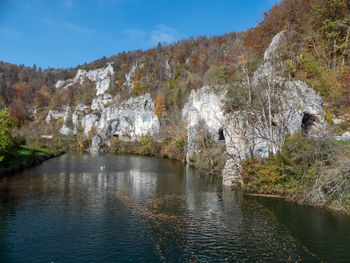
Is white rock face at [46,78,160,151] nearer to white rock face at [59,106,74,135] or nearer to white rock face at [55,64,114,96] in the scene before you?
white rock face at [59,106,74,135]

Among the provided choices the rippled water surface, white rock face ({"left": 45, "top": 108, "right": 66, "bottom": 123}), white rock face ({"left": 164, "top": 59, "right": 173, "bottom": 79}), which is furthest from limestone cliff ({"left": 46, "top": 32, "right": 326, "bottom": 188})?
white rock face ({"left": 45, "top": 108, "right": 66, "bottom": 123})

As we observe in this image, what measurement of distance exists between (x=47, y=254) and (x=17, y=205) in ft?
32.8

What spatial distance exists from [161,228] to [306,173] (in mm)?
13656

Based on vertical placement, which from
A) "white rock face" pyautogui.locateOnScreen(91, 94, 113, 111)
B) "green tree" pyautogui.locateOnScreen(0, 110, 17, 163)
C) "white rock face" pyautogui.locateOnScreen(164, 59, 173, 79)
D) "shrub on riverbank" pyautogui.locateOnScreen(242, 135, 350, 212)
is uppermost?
"white rock face" pyautogui.locateOnScreen(164, 59, 173, 79)

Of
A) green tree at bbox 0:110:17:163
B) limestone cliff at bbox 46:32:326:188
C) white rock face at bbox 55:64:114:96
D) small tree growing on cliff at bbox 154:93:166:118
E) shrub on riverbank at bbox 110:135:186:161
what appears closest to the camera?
limestone cliff at bbox 46:32:326:188

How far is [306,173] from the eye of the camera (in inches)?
882

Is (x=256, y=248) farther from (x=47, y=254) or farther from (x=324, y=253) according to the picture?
(x=47, y=254)

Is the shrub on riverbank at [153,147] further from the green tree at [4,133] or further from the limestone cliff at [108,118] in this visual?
the green tree at [4,133]

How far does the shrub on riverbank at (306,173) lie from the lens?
1923 centimetres

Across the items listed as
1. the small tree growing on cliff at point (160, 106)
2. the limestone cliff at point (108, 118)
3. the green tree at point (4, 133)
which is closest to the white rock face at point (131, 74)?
the limestone cliff at point (108, 118)

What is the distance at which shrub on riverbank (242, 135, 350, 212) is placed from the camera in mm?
19234

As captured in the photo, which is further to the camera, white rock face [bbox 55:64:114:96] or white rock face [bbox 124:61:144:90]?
white rock face [bbox 55:64:114:96]

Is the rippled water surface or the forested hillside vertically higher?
the forested hillside

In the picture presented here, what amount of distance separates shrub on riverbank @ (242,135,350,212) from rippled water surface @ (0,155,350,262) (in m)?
1.44
